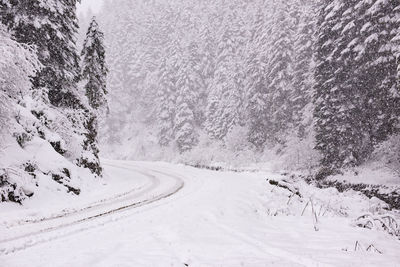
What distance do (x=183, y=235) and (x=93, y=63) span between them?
57.6 ft

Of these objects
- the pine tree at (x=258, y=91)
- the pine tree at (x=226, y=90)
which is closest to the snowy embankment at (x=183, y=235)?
the pine tree at (x=258, y=91)

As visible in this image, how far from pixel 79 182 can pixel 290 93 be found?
82.7 ft

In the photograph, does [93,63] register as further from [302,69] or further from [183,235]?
[302,69]

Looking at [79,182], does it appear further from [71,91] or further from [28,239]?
[28,239]

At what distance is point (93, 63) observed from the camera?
78.2ft

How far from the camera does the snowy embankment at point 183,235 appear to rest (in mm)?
7164

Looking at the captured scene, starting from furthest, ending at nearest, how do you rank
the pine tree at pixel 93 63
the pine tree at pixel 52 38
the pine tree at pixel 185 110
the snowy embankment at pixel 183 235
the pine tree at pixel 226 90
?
the pine tree at pixel 185 110
the pine tree at pixel 226 90
the pine tree at pixel 93 63
the pine tree at pixel 52 38
the snowy embankment at pixel 183 235

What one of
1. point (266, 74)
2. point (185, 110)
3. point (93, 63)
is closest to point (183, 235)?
point (93, 63)

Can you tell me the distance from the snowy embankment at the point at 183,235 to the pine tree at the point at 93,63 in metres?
10.3

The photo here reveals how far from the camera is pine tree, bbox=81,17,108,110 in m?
23.8

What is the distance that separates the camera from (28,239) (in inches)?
335

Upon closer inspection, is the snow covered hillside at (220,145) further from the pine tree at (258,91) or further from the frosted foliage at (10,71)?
the pine tree at (258,91)

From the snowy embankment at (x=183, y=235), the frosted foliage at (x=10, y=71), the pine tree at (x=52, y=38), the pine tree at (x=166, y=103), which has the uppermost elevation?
the pine tree at (x=166, y=103)

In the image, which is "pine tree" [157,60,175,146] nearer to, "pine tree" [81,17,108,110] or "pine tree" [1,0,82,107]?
"pine tree" [81,17,108,110]
